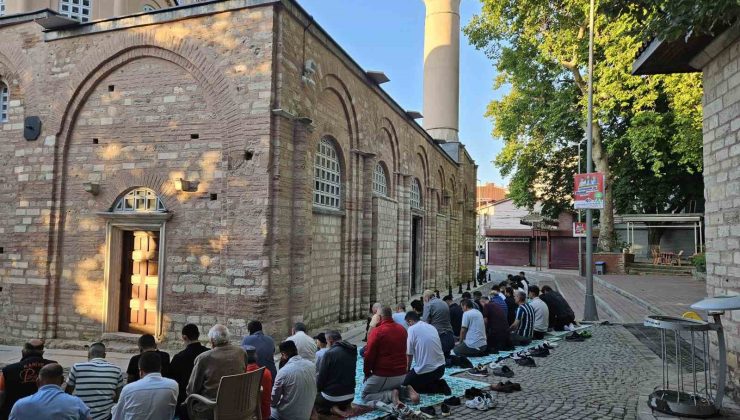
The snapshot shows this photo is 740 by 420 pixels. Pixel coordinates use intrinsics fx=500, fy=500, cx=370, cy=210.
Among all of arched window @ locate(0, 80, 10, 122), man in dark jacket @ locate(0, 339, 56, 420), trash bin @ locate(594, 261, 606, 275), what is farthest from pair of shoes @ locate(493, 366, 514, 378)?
trash bin @ locate(594, 261, 606, 275)

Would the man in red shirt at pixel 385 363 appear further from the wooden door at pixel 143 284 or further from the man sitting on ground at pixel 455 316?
the wooden door at pixel 143 284

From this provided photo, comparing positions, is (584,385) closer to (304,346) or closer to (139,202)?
(304,346)

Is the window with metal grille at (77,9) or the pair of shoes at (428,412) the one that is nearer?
the pair of shoes at (428,412)

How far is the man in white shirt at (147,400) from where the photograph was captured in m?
4.09

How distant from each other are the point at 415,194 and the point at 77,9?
45.0ft

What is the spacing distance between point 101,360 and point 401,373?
138 inches

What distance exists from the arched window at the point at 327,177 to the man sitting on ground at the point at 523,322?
16.8ft

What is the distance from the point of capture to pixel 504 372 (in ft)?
26.8

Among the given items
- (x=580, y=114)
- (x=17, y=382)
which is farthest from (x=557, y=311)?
(x=580, y=114)

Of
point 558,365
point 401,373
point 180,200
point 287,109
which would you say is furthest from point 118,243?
point 558,365

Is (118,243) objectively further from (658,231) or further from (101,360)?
(658,231)

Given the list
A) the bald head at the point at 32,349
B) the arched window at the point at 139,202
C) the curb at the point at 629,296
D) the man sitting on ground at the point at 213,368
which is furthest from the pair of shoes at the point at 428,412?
the curb at the point at 629,296

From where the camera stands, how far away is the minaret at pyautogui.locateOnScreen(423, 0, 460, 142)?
103 feet

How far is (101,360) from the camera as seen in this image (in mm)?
4859
